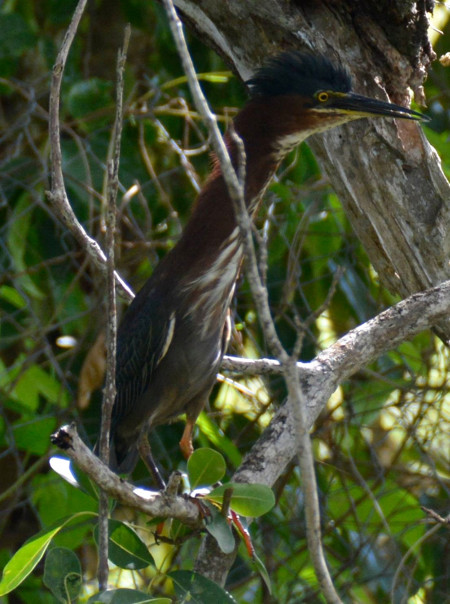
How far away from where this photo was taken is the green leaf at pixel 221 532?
4.54 ft


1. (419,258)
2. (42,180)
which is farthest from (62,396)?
(419,258)

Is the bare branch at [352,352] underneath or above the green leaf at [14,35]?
underneath

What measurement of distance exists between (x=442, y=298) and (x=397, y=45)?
0.64 meters

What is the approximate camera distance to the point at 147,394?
2.04 metres

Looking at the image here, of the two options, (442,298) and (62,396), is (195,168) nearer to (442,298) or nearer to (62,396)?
(62,396)

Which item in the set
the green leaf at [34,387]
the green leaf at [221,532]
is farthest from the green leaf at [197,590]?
the green leaf at [34,387]

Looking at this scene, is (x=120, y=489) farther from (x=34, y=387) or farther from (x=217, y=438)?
(x=34, y=387)

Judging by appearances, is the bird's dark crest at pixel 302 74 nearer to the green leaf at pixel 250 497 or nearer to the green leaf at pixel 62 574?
the green leaf at pixel 250 497

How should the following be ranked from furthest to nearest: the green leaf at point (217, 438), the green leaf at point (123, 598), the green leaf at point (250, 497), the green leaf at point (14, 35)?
the green leaf at point (14, 35)
the green leaf at point (217, 438)
the green leaf at point (250, 497)
the green leaf at point (123, 598)

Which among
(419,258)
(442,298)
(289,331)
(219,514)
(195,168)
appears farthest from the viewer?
(195,168)

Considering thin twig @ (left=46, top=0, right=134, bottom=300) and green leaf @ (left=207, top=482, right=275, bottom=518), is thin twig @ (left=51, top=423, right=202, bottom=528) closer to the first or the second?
green leaf @ (left=207, top=482, right=275, bottom=518)

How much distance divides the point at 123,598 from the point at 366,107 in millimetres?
1116

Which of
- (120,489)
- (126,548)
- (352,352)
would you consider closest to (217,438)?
(352,352)

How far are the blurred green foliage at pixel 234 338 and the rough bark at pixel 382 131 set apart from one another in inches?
26.0
